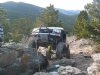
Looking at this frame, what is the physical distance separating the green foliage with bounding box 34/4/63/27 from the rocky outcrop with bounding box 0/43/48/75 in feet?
68.1

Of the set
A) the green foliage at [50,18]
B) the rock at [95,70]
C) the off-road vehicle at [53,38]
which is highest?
the green foliage at [50,18]

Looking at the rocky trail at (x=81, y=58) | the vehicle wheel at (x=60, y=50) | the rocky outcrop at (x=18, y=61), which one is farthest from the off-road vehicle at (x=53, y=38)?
the rocky outcrop at (x=18, y=61)

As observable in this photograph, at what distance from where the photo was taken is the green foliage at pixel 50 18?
29.7 m

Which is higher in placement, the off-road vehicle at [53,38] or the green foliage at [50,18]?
the green foliage at [50,18]

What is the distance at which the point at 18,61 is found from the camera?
8.07 meters

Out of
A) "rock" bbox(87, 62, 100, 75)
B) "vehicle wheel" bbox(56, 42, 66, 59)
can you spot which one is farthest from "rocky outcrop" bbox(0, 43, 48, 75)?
"rock" bbox(87, 62, 100, 75)

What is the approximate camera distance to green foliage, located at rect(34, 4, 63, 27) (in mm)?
29672

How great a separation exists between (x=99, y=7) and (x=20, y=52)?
2465 cm

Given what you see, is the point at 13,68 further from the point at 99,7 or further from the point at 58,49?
the point at 99,7

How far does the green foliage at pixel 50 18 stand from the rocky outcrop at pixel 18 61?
20.8 m

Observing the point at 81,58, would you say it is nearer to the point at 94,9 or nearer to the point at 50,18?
the point at 50,18

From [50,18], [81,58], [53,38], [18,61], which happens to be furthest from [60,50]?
[50,18]

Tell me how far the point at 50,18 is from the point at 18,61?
21.9 m

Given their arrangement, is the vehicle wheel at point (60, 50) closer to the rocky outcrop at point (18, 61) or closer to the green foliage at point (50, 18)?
the rocky outcrop at point (18, 61)
